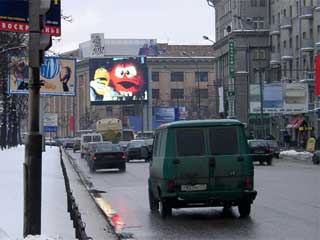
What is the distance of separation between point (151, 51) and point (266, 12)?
47170mm

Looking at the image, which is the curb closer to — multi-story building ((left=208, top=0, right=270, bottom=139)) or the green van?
the green van

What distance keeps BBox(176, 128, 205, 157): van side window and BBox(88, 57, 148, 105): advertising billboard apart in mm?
87320

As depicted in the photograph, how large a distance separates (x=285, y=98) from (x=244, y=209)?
58001 millimetres

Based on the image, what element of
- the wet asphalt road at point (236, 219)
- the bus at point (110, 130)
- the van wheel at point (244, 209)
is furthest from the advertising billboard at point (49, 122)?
the van wheel at point (244, 209)

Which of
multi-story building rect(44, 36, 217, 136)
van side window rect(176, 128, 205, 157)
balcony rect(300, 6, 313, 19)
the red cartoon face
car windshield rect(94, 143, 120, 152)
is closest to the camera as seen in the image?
van side window rect(176, 128, 205, 157)

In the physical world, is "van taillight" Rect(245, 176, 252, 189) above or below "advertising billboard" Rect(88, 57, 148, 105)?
below

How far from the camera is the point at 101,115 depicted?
146 metres

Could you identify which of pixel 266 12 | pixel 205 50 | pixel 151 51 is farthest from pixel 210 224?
pixel 205 50

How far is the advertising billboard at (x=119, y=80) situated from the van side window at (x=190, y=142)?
87320 mm

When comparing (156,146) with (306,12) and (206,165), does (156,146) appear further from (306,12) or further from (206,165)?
(306,12)

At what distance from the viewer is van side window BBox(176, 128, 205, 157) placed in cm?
1568

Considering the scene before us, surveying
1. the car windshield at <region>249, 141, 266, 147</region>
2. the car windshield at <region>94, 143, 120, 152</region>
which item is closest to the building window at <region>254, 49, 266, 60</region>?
the car windshield at <region>249, 141, 266, 147</region>

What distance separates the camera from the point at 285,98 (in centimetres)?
7319

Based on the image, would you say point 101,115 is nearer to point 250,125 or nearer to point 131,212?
point 250,125
